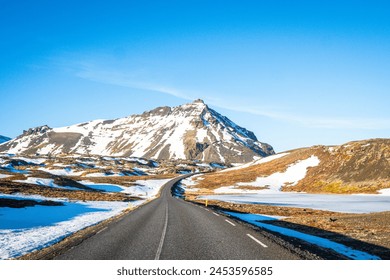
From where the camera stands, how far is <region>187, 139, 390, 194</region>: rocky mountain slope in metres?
67.5

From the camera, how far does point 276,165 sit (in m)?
106

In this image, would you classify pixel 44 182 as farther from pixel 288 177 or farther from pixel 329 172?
pixel 329 172

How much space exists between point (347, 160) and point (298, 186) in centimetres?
1374

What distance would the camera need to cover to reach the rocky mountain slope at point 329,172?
221ft

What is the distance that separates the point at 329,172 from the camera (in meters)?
78.1

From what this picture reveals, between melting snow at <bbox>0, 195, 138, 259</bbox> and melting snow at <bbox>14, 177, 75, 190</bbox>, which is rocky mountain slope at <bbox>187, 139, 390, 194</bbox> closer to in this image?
melting snow at <bbox>14, 177, 75, 190</bbox>

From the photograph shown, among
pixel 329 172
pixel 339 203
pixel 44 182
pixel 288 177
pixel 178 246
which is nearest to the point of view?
pixel 178 246

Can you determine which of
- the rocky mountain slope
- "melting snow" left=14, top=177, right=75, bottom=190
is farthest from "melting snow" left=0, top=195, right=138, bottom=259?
the rocky mountain slope

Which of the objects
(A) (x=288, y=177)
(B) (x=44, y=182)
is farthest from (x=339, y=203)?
(B) (x=44, y=182)

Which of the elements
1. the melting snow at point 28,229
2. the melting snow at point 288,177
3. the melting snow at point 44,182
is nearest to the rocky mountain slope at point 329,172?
the melting snow at point 288,177

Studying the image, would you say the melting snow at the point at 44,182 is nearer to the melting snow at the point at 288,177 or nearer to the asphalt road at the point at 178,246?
the melting snow at the point at 288,177
